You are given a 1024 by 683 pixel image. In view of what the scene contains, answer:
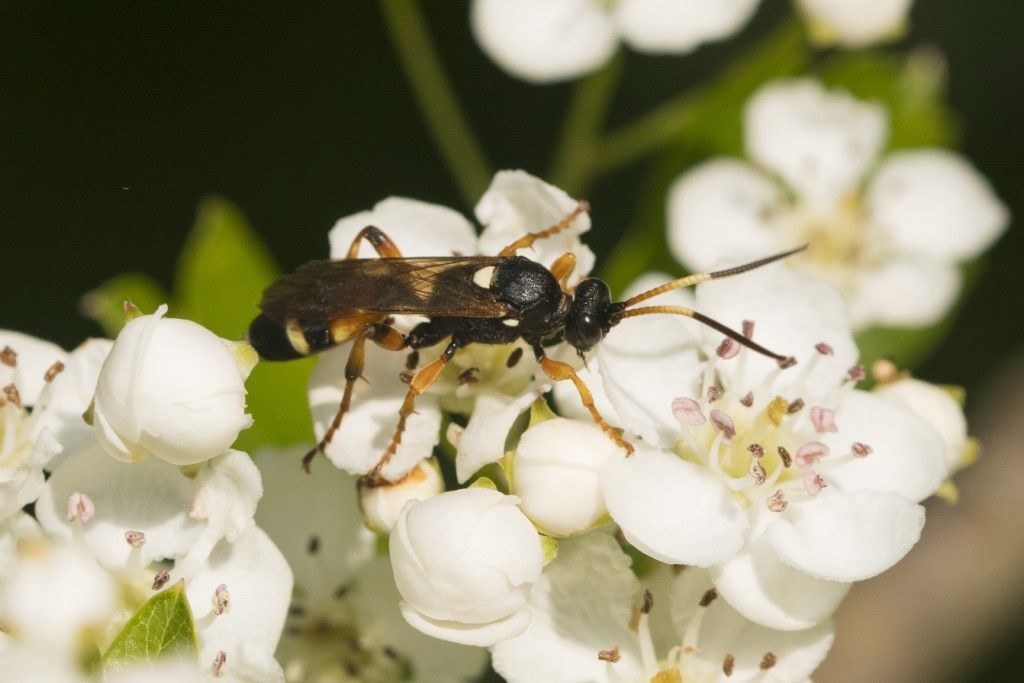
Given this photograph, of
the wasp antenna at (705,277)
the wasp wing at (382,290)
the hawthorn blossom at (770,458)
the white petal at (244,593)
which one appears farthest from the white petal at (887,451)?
the white petal at (244,593)

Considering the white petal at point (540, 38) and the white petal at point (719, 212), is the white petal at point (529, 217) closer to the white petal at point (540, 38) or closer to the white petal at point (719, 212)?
the white petal at point (719, 212)

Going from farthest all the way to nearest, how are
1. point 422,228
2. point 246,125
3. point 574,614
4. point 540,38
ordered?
point 246,125 → point 540,38 → point 422,228 → point 574,614

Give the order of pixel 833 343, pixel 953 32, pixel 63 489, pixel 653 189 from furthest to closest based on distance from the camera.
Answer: pixel 953 32
pixel 653 189
pixel 833 343
pixel 63 489

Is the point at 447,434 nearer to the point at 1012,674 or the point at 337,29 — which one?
the point at 337,29

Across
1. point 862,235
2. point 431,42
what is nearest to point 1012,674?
point 862,235

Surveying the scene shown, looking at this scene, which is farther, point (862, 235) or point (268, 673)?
point (862, 235)

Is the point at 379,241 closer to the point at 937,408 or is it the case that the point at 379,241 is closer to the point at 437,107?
the point at 937,408

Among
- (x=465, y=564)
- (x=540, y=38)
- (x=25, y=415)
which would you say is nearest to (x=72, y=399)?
(x=25, y=415)
